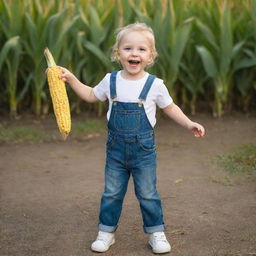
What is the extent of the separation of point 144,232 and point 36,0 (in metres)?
3.45

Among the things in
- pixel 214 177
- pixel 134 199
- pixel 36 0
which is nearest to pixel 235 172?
pixel 214 177

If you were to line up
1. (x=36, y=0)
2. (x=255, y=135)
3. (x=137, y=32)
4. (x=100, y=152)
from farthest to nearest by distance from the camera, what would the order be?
(x=36, y=0)
(x=255, y=135)
(x=100, y=152)
(x=137, y=32)

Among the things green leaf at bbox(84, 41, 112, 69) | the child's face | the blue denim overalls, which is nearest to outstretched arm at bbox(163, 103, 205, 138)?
the blue denim overalls

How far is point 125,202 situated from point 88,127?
6.65 feet

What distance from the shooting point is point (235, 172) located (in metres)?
4.66

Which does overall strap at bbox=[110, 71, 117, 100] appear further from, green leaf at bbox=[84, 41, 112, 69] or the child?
green leaf at bbox=[84, 41, 112, 69]

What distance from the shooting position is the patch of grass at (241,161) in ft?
15.4

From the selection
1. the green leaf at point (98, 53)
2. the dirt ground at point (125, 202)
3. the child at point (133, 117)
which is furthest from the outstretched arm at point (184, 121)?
the green leaf at point (98, 53)

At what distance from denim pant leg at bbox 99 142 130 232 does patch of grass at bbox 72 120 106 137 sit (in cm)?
257

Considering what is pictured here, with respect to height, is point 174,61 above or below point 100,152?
above

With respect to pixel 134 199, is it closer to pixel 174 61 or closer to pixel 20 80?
pixel 174 61

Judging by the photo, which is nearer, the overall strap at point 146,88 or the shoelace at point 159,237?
the overall strap at point 146,88

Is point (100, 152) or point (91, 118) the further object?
point (91, 118)

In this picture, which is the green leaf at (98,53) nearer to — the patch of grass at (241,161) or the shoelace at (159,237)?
the patch of grass at (241,161)
